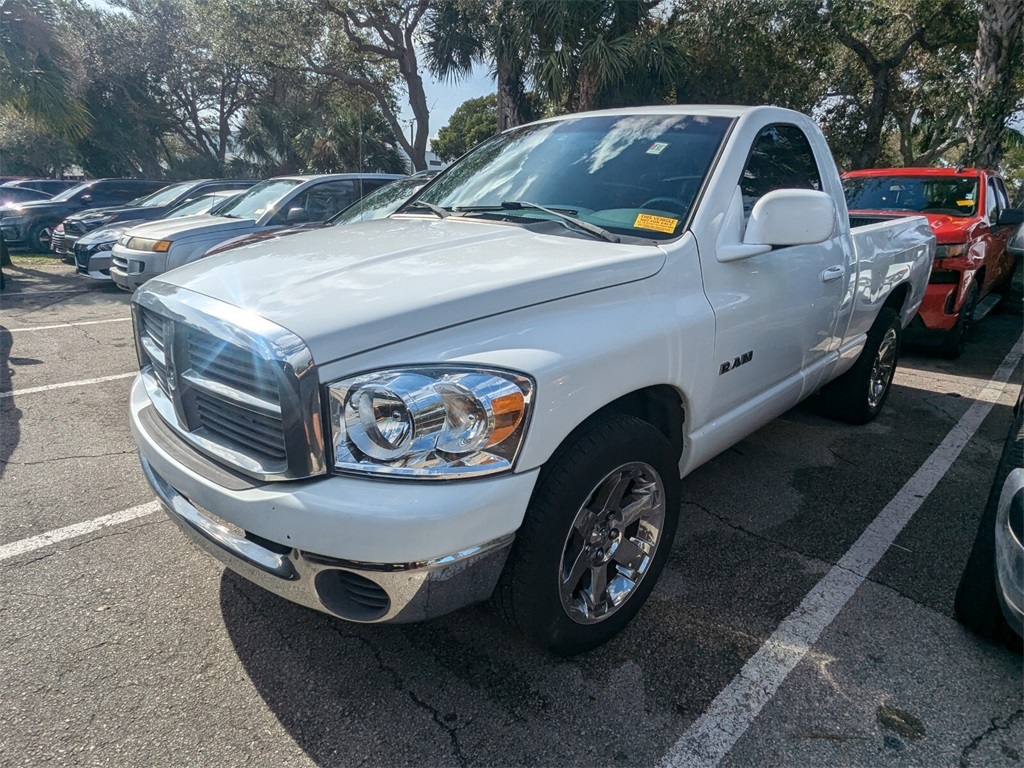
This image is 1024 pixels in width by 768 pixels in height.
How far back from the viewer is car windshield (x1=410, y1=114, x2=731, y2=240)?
2.60 meters

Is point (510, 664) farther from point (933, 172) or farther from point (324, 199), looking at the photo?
point (933, 172)

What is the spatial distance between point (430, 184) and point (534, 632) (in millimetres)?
2560

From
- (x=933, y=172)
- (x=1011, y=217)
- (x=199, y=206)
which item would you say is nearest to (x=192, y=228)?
(x=199, y=206)

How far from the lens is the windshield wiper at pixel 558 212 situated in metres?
2.44

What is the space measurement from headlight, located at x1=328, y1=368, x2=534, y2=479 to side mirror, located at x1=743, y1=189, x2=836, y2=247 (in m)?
1.38

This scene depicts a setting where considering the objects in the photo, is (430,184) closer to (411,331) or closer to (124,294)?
(411,331)

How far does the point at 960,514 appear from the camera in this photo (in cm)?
334

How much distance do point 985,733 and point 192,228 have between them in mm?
8312

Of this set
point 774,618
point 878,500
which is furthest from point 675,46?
point 774,618

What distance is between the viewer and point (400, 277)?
199 centimetres

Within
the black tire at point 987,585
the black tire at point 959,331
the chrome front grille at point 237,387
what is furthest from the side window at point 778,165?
the black tire at point 959,331

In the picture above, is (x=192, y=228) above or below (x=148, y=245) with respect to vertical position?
above

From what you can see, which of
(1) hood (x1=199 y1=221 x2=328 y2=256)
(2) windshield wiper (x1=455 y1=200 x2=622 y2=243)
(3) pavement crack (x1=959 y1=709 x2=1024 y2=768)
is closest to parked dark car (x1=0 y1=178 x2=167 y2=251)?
(1) hood (x1=199 y1=221 x2=328 y2=256)

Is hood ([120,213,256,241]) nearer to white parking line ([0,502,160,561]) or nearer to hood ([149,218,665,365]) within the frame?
white parking line ([0,502,160,561])
